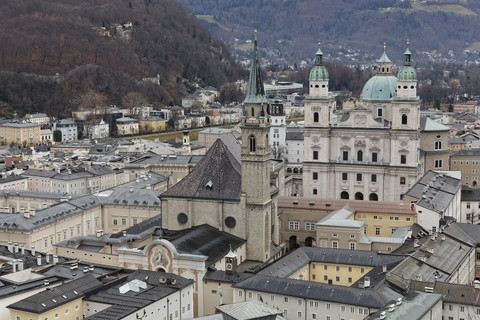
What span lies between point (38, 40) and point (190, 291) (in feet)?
523

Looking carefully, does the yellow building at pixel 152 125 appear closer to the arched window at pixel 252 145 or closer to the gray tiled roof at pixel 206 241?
the gray tiled roof at pixel 206 241

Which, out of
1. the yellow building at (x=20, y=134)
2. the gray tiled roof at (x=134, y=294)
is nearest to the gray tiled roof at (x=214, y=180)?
the gray tiled roof at (x=134, y=294)

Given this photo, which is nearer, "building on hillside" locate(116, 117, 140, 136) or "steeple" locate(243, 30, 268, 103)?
"steeple" locate(243, 30, 268, 103)

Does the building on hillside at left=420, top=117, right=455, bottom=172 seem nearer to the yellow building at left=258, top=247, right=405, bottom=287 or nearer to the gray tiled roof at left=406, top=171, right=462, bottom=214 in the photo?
the gray tiled roof at left=406, top=171, right=462, bottom=214

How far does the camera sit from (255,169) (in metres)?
57.7

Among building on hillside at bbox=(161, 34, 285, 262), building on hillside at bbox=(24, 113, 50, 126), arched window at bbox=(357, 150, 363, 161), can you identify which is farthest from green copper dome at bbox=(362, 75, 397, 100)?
building on hillside at bbox=(24, 113, 50, 126)

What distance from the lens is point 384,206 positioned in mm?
67312

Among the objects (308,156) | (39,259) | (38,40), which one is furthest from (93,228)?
(38,40)

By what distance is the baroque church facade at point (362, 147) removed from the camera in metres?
79.3

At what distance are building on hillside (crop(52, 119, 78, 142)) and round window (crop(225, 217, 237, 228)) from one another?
93.2 metres

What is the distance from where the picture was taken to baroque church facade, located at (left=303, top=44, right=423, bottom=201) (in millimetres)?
79312

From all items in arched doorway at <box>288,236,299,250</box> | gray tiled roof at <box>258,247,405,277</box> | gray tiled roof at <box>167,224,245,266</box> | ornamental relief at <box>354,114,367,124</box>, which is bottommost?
arched doorway at <box>288,236,299,250</box>

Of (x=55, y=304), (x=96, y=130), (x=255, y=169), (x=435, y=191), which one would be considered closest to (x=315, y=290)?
(x=255, y=169)

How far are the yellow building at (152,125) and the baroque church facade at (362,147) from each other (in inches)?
3149
